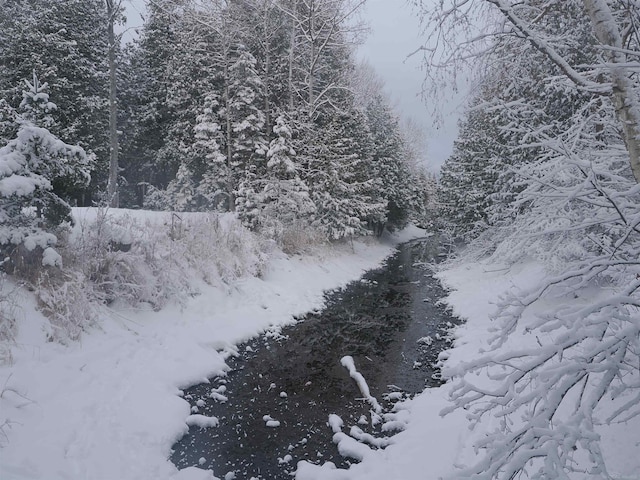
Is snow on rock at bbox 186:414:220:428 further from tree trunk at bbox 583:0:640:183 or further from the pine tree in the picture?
the pine tree

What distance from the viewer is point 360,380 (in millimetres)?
6023

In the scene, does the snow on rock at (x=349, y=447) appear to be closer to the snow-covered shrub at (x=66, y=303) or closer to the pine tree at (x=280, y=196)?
the snow-covered shrub at (x=66, y=303)

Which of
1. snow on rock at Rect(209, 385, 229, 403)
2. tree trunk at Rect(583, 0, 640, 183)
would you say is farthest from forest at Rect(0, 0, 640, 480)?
snow on rock at Rect(209, 385, 229, 403)

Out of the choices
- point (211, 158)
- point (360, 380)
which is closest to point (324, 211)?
point (211, 158)

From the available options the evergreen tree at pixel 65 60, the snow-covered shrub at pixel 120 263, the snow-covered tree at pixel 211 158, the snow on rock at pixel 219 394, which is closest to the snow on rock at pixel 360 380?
the snow on rock at pixel 219 394

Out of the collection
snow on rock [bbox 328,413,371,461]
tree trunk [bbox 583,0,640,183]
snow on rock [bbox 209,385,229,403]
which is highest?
tree trunk [bbox 583,0,640,183]

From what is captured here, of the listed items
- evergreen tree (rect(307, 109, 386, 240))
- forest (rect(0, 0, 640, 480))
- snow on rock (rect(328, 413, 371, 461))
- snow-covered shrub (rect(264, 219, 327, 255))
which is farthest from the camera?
evergreen tree (rect(307, 109, 386, 240))

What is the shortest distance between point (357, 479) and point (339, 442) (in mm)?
696

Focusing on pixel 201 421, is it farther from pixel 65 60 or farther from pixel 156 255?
pixel 65 60

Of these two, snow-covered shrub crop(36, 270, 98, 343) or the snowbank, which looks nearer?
the snowbank

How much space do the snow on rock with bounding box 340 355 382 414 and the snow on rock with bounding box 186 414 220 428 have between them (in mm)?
2266

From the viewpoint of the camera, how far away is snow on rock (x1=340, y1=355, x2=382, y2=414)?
17.6ft

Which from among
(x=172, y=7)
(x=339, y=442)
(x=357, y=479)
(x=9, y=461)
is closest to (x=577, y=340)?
(x=357, y=479)

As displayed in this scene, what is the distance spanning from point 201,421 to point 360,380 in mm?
2617
